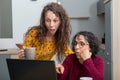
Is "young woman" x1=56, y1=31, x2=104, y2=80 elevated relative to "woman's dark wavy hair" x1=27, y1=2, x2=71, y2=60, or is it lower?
lower

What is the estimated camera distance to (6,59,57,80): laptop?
3.78ft

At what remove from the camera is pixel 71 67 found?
5.32 feet

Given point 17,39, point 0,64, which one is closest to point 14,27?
point 17,39

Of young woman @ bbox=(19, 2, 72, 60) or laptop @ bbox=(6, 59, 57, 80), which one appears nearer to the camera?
laptop @ bbox=(6, 59, 57, 80)

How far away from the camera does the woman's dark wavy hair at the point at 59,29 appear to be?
5.84ft

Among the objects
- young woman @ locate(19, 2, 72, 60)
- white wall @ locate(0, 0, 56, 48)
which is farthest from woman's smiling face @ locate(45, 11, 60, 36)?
white wall @ locate(0, 0, 56, 48)

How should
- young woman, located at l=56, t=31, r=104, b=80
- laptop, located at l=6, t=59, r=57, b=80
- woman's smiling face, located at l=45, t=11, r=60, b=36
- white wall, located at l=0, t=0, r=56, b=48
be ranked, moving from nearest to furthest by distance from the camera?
1. laptop, located at l=6, t=59, r=57, b=80
2. young woman, located at l=56, t=31, r=104, b=80
3. woman's smiling face, located at l=45, t=11, r=60, b=36
4. white wall, located at l=0, t=0, r=56, b=48

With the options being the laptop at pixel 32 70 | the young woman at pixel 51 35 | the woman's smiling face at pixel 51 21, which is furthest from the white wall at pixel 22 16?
the laptop at pixel 32 70

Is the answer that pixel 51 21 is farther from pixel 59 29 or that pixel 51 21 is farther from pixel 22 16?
pixel 22 16

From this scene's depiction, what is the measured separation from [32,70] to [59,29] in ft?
2.25

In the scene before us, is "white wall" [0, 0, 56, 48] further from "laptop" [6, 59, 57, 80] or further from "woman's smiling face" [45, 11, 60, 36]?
"laptop" [6, 59, 57, 80]

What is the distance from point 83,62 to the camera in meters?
1.46

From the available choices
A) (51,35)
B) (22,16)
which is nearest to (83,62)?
(51,35)

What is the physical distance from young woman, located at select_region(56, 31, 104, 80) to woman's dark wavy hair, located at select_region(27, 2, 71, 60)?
229mm
